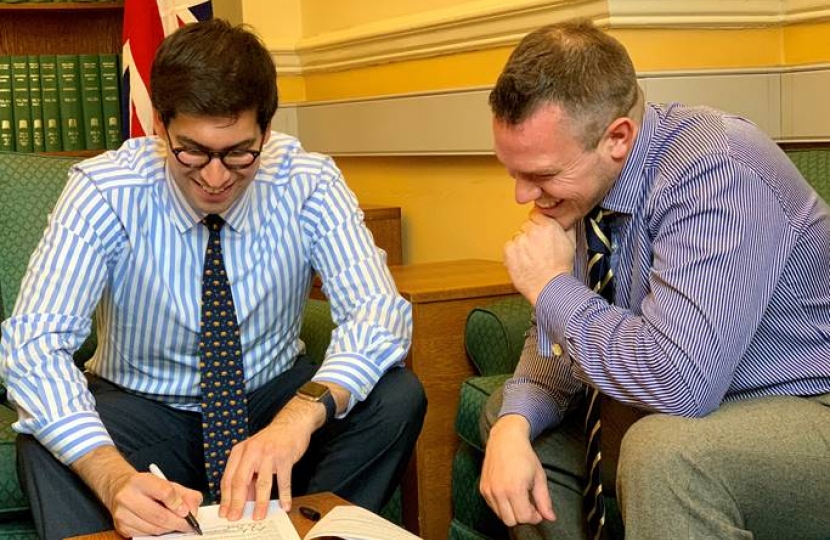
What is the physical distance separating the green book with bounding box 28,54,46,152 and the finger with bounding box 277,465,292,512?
251cm

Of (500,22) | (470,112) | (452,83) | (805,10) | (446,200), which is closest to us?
(805,10)

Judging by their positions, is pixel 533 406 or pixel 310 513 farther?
pixel 533 406

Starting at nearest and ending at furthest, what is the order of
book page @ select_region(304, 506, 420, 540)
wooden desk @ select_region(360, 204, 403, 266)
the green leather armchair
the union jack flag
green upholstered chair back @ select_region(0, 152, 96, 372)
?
1. book page @ select_region(304, 506, 420, 540)
2. the green leather armchair
3. green upholstered chair back @ select_region(0, 152, 96, 372)
4. wooden desk @ select_region(360, 204, 403, 266)
5. the union jack flag

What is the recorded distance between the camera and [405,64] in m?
3.13

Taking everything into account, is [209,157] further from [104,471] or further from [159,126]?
[104,471]

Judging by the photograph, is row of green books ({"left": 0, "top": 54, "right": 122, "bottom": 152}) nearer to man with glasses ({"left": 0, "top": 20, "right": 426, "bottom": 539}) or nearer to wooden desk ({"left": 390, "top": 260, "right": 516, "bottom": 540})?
wooden desk ({"left": 390, "top": 260, "right": 516, "bottom": 540})

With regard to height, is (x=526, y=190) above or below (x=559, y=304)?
above

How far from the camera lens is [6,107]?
3.69 meters

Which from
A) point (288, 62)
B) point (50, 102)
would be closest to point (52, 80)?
point (50, 102)

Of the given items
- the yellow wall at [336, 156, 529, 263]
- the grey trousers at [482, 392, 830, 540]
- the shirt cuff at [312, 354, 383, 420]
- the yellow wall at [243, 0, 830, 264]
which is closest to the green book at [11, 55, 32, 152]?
the yellow wall at [243, 0, 830, 264]

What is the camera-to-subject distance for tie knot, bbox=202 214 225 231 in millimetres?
1830

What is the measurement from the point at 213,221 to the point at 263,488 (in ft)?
1.70

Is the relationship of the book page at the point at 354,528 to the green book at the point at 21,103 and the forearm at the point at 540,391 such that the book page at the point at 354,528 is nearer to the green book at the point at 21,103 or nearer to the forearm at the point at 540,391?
the forearm at the point at 540,391

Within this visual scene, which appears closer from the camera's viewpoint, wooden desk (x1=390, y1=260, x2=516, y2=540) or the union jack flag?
wooden desk (x1=390, y1=260, x2=516, y2=540)
